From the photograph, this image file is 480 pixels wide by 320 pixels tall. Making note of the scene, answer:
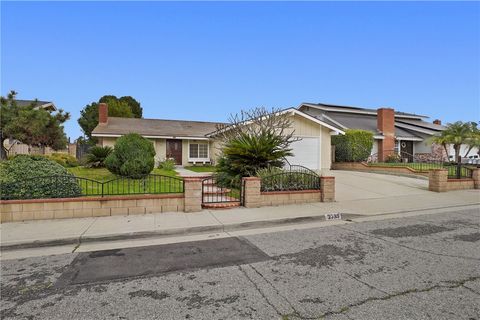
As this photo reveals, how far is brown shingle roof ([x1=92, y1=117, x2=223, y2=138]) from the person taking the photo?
838 inches

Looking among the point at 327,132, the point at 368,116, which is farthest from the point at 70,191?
the point at 368,116

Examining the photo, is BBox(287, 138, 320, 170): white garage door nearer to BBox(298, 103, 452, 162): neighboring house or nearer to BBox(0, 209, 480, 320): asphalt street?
BBox(298, 103, 452, 162): neighboring house

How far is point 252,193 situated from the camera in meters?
8.70

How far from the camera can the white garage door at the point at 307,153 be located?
18.2 metres

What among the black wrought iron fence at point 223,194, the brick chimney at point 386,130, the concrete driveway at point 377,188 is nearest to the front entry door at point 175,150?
the black wrought iron fence at point 223,194

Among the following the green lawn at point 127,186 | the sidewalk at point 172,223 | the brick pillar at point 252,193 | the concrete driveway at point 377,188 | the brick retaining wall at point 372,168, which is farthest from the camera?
the brick retaining wall at point 372,168

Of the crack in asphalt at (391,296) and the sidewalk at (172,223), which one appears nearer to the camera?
the crack in asphalt at (391,296)

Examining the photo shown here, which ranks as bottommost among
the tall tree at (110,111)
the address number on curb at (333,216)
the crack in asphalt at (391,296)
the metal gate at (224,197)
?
the crack in asphalt at (391,296)

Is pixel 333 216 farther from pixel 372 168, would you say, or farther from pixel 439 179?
pixel 372 168

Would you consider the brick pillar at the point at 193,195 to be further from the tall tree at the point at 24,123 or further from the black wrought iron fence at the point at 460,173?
the tall tree at the point at 24,123

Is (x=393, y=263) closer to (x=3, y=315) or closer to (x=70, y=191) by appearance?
(x=3, y=315)

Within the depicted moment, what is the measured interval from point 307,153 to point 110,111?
28589 mm

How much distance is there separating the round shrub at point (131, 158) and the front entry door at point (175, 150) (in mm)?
10085

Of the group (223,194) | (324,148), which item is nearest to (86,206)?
(223,194)
